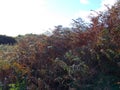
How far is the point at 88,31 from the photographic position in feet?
26.2

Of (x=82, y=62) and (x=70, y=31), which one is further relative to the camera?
(x=70, y=31)

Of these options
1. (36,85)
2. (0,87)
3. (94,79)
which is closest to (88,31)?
(94,79)

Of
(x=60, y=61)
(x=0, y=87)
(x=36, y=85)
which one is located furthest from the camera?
(x=0, y=87)

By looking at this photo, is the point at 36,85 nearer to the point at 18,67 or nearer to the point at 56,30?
the point at 18,67

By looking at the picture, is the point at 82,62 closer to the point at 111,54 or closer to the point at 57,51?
the point at 111,54

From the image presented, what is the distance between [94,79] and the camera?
7359 millimetres

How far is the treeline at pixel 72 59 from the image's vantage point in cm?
731

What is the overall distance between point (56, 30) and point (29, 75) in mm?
1325

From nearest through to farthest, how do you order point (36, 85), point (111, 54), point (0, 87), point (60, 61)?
point (111, 54) < point (60, 61) < point (36, 85) < point (0, 87)

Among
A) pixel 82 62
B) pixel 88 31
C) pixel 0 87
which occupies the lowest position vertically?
pixel 0 87

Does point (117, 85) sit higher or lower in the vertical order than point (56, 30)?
lower

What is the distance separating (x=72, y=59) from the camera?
25.0ft

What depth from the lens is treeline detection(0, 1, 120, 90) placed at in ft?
24.0

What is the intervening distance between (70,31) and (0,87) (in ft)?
7.92
